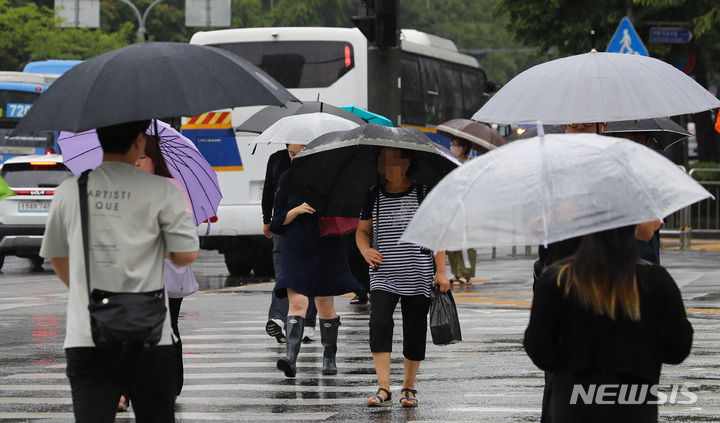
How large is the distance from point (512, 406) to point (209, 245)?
12.8m

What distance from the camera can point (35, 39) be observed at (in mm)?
50812

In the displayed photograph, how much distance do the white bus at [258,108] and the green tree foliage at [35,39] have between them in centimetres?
3188

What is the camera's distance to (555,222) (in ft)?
14.5

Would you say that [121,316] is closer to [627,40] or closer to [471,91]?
[627,40]

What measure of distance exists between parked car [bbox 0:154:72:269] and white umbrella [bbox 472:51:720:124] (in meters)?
15.8

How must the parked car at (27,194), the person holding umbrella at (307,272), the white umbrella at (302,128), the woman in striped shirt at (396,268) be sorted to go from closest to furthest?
the woman in striped shirt at (396,268) → the person holding umbrella at (307,272) → the white umbrella at (302,128) → the parked car at (27,194)

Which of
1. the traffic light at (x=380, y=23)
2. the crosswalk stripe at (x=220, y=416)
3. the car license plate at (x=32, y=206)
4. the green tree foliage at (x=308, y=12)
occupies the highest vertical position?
the green tree foliage at (x=308, y=12)

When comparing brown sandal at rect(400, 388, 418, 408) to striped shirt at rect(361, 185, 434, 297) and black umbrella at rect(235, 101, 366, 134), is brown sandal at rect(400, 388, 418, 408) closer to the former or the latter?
striped shirt at rect(361, 185, 434, 297)

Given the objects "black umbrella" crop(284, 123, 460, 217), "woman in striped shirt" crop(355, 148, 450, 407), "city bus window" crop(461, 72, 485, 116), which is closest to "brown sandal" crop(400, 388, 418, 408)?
"woman in striped shirt" crop(355, 148, 450, 407)

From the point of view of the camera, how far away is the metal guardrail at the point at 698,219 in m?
25.2

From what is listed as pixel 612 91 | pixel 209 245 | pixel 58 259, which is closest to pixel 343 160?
pixel 612 91

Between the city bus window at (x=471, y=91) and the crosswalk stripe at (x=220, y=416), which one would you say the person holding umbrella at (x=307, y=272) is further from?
the city bus window at (x=471, y=91)

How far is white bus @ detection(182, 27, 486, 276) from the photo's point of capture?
18.8 metres

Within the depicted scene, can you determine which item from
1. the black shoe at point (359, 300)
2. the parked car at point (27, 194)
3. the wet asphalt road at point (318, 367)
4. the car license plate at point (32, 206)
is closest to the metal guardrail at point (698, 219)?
the wet asphalt road at point (318, 367)
